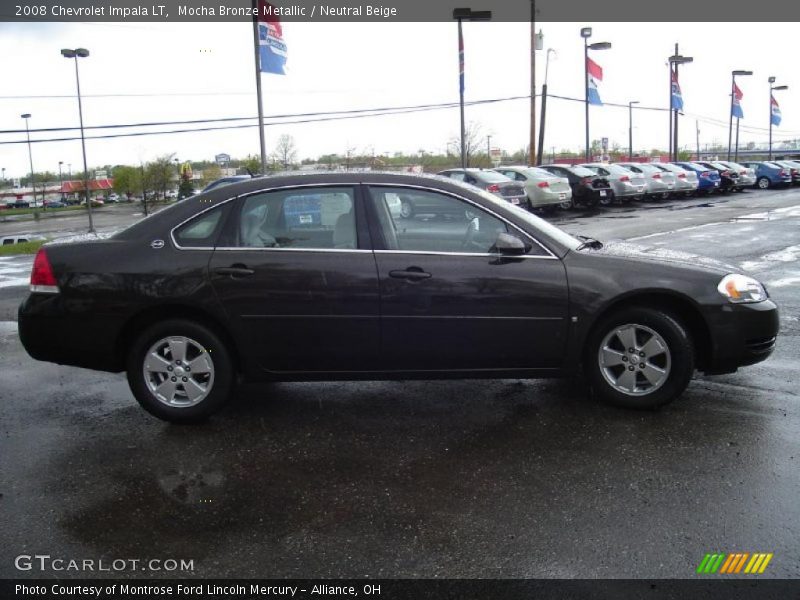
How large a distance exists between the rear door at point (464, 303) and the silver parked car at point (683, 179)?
91.8ft

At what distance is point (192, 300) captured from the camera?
15.1 feet

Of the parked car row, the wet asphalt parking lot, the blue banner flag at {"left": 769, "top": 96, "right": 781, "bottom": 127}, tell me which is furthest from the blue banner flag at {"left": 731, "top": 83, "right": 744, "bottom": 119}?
the wet asphalt parking lot

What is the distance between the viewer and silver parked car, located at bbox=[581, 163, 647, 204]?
27172 millimetres

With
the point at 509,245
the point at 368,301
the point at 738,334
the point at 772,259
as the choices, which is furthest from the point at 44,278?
the point at 772,259

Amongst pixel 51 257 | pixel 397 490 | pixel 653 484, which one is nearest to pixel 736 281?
pixel 653 484

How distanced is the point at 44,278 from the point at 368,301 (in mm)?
2138

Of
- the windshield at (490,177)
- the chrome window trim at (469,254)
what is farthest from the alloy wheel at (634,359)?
the windshield at (490,177)

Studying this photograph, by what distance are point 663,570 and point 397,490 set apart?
53.7 inches

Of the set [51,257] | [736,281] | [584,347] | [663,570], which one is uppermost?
[51,257]

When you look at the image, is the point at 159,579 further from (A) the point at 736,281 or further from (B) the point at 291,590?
(A) the point at 736,281

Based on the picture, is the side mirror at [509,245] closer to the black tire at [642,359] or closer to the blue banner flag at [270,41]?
the black tire at [642,359]

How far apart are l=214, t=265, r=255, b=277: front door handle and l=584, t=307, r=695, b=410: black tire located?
7.46 ft

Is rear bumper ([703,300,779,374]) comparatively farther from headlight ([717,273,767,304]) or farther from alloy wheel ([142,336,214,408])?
alloy wheel ([142,336,214,408])

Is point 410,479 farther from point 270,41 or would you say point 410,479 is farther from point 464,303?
point 270,41
